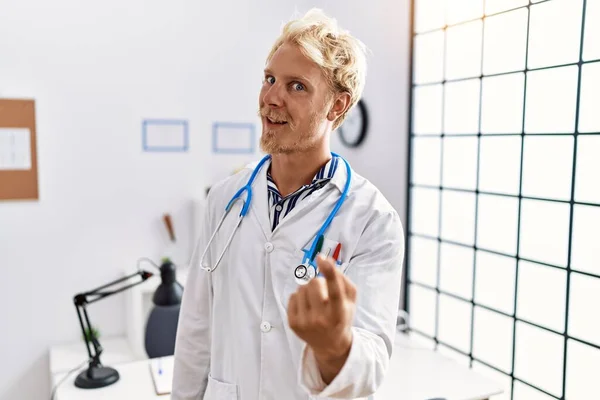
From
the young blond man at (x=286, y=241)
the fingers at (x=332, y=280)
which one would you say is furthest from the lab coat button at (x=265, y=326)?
the fingers at (x=332, y=280)

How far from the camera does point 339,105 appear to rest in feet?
4.06

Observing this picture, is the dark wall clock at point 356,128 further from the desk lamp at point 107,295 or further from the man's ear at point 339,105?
the man's ear at point 339,105

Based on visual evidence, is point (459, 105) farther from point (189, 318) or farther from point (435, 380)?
point (189, 318)

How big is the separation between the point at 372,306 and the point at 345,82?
52 cm

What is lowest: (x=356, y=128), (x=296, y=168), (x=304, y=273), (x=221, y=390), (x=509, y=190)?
(x=221, y=390)

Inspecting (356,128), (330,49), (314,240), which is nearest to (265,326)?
(314,240)

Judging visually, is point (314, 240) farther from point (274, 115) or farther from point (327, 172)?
point (274, 115)

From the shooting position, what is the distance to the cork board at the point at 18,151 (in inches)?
91.4

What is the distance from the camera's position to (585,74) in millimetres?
2184

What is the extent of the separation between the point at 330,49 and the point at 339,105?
132 millimetres

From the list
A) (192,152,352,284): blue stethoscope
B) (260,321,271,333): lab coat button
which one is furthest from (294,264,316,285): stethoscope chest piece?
(260,321,271,333): lab coat button

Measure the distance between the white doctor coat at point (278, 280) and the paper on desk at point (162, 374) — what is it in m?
0.54

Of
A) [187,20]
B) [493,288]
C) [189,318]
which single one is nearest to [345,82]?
[189,318]

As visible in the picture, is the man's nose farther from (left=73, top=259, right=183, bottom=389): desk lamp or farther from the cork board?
the cork board
